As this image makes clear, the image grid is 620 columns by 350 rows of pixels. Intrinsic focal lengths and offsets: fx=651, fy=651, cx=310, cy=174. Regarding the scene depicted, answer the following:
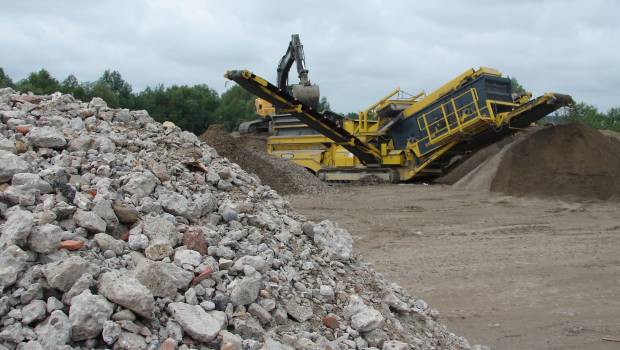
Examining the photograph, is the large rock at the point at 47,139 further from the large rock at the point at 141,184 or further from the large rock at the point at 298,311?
the large rock at the point at 298,311

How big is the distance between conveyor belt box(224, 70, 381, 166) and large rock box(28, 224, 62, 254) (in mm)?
10669

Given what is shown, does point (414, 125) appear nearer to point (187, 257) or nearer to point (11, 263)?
point (187, 257)

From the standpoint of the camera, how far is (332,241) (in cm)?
488

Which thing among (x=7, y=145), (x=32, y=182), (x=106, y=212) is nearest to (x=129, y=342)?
(x=106, y=212)

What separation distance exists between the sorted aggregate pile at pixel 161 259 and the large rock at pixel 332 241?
0.05 feet

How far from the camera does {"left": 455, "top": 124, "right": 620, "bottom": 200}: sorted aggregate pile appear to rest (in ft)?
41.3

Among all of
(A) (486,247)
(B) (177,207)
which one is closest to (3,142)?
(B) (177,207)

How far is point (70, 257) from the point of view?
331cm

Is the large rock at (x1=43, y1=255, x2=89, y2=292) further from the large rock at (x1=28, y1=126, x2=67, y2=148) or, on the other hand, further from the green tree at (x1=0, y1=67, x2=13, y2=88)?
the green tree at (x1=0, y1=67, x2=13, y2=88)

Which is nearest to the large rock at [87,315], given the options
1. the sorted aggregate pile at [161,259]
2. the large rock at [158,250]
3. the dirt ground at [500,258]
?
the sorted aggregate pile at [161,259]

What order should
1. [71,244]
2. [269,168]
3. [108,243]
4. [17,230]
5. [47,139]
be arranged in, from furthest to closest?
[269,168], [47,139], [108,243], [71,244], [17,230]

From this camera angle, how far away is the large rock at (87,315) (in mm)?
2932

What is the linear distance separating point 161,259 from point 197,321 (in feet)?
1.80

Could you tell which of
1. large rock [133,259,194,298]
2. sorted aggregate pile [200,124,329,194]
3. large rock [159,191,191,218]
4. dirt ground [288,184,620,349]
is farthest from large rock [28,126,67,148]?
sorted aggregate pile [200,124,329,194]
